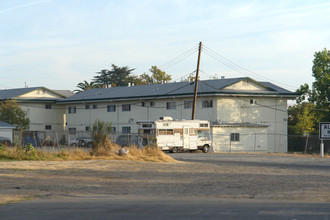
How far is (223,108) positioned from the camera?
51.8 m

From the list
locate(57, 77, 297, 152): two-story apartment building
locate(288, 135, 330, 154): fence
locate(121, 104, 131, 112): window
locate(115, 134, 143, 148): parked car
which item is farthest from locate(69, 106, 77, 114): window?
locate(288, 135, 330, 154): fence

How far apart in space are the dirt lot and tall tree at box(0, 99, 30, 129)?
36.7 m

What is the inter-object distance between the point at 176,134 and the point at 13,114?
1030 inches

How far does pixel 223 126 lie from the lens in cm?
4928

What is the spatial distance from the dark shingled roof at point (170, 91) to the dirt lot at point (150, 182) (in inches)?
1114

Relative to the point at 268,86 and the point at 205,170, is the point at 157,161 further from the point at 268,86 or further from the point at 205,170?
the point at 268,86

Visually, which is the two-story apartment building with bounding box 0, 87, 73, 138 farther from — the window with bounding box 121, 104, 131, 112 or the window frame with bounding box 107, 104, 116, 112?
the window with bounding box 121, 104, 131, 112

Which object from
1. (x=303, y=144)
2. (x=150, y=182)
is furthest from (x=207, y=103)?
(x=150, y=182)

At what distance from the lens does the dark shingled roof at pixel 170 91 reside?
2078 inches

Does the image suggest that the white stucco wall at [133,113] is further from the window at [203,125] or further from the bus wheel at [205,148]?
the window at [203,125]

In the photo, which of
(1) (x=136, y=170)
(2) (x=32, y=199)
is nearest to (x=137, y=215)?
(2) (x=32, y=199)

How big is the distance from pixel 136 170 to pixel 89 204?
1023 centimetres

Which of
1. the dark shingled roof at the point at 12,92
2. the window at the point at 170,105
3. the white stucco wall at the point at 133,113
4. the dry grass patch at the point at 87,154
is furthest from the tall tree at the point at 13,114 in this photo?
the dry grass patch at the point at 87,154

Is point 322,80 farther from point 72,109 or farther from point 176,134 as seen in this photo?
point 72,109
